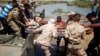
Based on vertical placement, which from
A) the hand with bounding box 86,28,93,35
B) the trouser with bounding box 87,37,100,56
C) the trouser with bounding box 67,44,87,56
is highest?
the hand with bounding box 86,28,93,35

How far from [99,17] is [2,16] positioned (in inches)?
108

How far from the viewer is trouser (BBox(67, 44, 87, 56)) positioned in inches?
240

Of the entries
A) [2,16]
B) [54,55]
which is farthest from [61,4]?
[54,55]

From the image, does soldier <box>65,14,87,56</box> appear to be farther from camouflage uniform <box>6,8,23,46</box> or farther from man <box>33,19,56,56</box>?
camouflage uniform <box>6,8,23,46</box>

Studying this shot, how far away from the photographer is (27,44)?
6656 millimetres

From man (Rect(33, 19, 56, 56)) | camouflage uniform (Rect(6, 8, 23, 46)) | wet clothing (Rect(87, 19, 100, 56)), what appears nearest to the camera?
man (Rect(33, 19, 56, 56))

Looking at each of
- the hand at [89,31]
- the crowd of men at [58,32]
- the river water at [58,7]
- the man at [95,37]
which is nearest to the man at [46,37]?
the crowd of men at [58,32]

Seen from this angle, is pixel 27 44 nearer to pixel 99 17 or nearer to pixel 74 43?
pixel 74 43

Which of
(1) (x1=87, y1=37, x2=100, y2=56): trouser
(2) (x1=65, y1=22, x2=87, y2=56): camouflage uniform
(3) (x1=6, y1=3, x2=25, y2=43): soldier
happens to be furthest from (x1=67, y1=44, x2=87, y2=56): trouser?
(3) (x1=6, y1=3, x2=25, y2=43): soldier

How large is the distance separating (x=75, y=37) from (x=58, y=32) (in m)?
0.67

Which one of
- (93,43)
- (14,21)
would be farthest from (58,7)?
(93,43)

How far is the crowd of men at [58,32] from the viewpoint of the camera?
6102 mm

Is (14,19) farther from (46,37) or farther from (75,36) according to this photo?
(75,36)

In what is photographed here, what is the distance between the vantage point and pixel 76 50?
20.0ft
